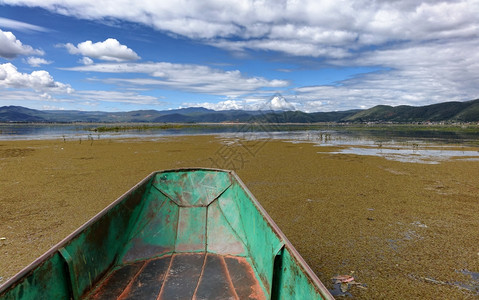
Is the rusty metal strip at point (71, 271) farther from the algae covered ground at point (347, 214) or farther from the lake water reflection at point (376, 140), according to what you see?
the lake water reflection at point (376, 140)

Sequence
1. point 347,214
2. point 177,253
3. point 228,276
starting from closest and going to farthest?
point 228,276, point 177,253, point 347,214

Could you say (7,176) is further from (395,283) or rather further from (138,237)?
(395,283)

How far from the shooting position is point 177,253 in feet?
11.6

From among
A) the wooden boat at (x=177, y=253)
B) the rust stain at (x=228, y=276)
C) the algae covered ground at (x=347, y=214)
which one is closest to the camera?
the wooden boat at (x=177, y=253)

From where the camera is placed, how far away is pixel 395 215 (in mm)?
5285

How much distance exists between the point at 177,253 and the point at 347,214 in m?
3.42

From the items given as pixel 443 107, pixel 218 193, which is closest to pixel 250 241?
pixel 218 193

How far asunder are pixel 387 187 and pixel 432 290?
15.3 ft

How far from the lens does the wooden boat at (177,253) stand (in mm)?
2094

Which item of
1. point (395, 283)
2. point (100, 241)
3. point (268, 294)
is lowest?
point (395, 283)

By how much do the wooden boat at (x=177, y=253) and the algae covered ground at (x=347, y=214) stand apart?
42.8 inches

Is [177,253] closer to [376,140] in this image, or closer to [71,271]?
[71,271]

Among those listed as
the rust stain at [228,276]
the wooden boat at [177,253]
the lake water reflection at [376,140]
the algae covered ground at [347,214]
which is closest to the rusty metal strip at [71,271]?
the wooden boat at [177,253]

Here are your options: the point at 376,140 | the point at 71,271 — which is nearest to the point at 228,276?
the point at 71,271
